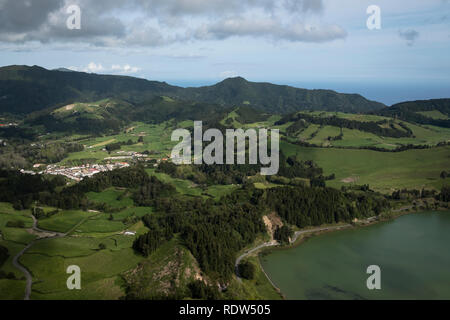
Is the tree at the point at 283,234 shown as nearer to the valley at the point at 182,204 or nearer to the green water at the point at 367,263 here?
the valley at the point at 182,204

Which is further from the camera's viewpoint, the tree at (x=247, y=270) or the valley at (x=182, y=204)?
the tree at (x=247, y=270)

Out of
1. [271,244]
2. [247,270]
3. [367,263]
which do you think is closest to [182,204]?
[271,244]

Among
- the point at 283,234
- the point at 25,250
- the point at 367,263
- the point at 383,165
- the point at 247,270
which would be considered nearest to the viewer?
the point at 247,270

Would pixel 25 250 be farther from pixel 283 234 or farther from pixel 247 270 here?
pixel 283 234

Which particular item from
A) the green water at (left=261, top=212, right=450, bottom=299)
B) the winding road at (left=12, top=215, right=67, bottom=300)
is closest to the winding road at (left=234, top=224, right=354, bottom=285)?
the green water at (left=261, top=212, right=450, bottom=299)

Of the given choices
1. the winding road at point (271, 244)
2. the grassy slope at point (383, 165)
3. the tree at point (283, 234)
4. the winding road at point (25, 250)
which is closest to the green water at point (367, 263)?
the winding road at point (271, 244)

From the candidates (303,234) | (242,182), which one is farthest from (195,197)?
(303,234)

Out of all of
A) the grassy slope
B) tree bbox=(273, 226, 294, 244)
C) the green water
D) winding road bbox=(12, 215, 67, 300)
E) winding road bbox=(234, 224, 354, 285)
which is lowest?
the green water

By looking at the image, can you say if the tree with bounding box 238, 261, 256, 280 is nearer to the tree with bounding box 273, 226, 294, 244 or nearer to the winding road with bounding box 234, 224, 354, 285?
the winding road with bounding box 234, 224, 354, 285
